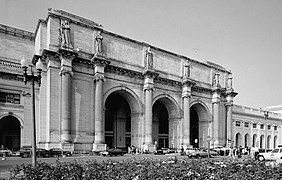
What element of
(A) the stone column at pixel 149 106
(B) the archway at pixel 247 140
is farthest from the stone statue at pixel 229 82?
(A) the stone column at pixel 149 106

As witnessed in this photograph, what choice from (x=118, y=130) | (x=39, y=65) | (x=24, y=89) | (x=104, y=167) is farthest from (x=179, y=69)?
(x=104, y=167)

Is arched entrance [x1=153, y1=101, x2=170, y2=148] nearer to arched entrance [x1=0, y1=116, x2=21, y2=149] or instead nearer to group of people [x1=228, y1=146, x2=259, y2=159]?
group of people [x1=228, y1=146, x2=259, y2=159]

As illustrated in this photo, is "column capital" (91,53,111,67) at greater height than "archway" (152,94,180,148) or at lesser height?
greater

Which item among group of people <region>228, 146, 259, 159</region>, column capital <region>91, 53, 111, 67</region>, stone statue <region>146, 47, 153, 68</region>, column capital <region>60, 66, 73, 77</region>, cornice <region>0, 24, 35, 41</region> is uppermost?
cornice <region>0, 24, 35, 41</region>

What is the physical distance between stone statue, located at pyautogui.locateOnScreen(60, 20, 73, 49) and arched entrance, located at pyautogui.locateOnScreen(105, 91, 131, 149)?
14.5 meters

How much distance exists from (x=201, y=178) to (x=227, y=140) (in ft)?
163

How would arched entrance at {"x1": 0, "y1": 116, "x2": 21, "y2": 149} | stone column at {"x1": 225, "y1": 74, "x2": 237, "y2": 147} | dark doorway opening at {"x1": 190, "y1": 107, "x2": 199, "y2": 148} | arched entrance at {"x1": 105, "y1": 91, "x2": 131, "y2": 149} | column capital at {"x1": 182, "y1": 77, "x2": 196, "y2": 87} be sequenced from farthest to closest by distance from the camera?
dark doorway opening at {"x1": 190, "y1": 107, "x2": 199, "y2": 148} → stone column at {"x1": 225, "y1": 74, "x2": 237, "y2": 147} → column capital at {"x1": 182, "y1": 77, "x2": 196, "y2": 87} → arched entrance at {"x1": 105, "y1": 91, "x2": 131, "y2": 149} → arched entrance at {"x1": 0, "y1": 116, "x2": 21, "y2": 149}

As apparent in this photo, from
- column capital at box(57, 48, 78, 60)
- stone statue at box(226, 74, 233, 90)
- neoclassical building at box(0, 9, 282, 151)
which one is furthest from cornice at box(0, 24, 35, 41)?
stone statue at box(226, 74, 233, 90)

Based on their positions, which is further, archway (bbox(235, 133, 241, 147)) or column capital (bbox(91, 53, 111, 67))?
archway (bbox(235, 133, 241, 147))

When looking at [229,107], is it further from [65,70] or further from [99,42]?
[65,70]

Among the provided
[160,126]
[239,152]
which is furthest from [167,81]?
[239,152]

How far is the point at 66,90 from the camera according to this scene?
33.9 m

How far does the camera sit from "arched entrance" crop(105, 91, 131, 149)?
46906 millimetres

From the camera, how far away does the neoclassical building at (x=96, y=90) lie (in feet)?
111
